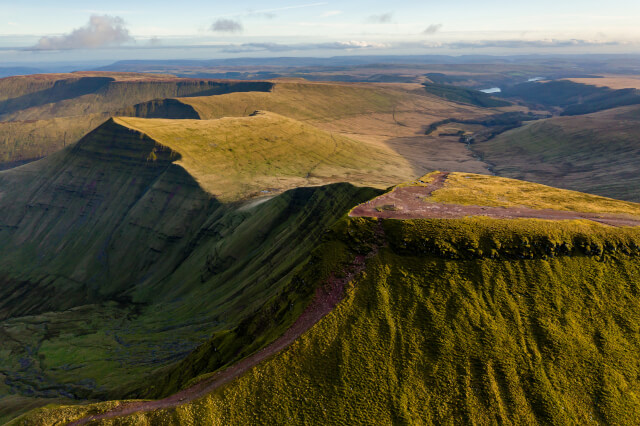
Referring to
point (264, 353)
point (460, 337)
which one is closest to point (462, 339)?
point (460, 337)

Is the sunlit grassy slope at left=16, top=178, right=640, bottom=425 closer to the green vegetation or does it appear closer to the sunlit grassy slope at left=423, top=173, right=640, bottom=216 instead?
the green vegetation

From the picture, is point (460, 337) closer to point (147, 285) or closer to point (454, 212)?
point (454, 212)

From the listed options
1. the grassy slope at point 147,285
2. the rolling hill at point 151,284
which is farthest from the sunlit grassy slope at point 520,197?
the rolling hill at point 151,284

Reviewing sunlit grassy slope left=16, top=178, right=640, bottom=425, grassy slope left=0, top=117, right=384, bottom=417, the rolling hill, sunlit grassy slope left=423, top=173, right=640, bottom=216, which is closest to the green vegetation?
sunlit grassy slope left=16, top=178, right=640, bottom=425

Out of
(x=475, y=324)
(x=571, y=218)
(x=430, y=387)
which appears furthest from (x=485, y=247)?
(x=430, y=387)

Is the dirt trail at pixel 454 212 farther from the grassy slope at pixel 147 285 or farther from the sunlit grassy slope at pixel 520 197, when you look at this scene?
the grassy slope at pixel 147 285

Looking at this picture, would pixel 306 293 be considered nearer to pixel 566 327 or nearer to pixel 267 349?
pixel 267 349
